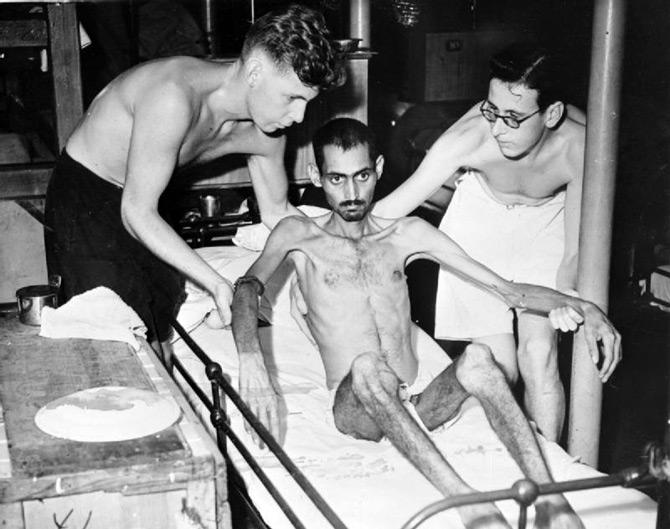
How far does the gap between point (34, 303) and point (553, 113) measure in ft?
7.56

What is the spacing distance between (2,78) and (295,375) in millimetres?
3122

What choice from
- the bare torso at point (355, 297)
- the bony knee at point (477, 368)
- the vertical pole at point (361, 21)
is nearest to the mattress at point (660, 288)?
the vertical pole at point (361, 21)

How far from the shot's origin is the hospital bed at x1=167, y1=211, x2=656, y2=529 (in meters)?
2.27

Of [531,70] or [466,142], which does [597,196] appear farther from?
[466,142]

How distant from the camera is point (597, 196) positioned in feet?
9.93

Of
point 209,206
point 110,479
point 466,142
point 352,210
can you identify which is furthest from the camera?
point 209,206

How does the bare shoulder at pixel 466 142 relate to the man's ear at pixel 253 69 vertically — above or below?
below

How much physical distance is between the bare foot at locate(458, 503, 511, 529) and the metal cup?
3079 millimetres

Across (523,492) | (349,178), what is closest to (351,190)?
(349,178)

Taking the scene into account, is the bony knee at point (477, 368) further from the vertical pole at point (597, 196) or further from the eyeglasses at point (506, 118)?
the eyeglasses at point (506, 118)

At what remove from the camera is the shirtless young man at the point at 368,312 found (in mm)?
2520

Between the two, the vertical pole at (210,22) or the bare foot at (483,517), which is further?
the vertical pole at (210,22)

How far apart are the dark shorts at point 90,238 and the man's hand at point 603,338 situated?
1682 mm

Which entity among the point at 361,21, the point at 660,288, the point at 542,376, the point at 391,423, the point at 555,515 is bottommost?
the point at 660,288
